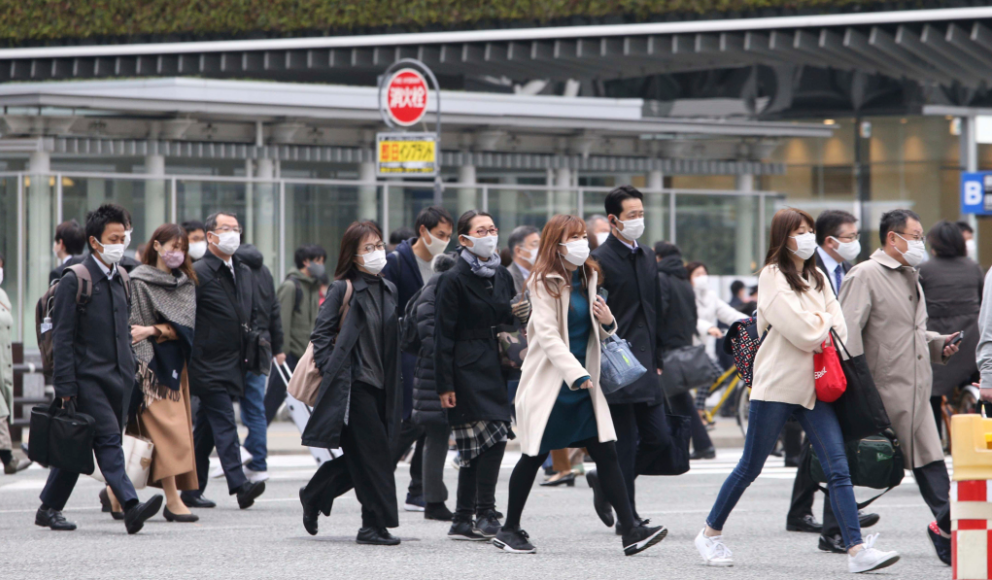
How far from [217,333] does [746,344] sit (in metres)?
3.93

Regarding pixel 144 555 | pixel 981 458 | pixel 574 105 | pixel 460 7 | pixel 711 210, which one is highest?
pixel 460 7

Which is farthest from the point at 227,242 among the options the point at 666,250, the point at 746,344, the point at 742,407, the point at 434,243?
the point at 742,407

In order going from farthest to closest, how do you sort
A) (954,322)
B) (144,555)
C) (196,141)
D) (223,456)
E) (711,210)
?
(711,210) < (196,141) < (954,322) < (223,456) < (144,555)

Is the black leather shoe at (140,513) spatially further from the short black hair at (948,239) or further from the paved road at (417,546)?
the short black hair at (948,239)

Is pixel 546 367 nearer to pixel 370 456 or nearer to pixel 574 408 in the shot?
pixel 574 408

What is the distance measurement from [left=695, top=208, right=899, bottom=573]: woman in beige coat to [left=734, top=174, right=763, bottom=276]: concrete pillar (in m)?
13.7

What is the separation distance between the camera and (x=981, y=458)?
5344mm

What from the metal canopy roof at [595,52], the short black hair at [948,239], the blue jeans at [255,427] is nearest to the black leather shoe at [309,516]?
the blue jeans at [255,427]

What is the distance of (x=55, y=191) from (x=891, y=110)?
19140 mm

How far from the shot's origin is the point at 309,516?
26.3 feet

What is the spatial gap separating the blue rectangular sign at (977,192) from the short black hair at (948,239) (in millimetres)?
13922

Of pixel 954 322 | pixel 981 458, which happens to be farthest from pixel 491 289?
pixel 954 322

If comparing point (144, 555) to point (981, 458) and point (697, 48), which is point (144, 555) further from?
point (697, 48)

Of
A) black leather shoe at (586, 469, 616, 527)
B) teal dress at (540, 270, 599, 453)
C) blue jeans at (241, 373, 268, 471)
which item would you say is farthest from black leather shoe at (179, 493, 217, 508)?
teal dress at (540, 270, 599, 453)
